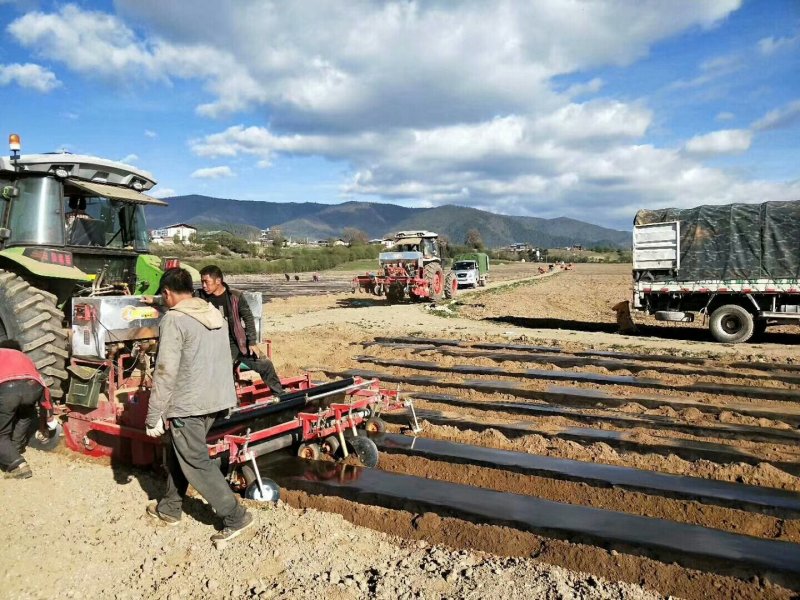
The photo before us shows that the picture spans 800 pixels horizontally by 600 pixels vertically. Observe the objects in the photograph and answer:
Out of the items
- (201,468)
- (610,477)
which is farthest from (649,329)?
(201,468)

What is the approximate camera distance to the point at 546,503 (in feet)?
13.6

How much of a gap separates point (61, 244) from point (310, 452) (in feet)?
10.8

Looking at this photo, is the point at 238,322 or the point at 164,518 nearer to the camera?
the point at 164,518

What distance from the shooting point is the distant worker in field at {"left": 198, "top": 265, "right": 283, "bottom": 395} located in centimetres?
524

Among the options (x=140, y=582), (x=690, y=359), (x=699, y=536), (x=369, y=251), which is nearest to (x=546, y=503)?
(x=699, y=536)

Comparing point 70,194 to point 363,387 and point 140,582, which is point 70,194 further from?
point 140,582

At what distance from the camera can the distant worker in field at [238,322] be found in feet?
17.2

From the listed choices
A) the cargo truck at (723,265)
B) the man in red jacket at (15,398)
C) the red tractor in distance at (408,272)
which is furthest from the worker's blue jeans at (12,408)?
the red tractor in distance at (408,272)

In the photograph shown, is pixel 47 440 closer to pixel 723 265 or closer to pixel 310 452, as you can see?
pixel 310 452

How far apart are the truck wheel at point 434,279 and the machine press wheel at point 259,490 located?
15085mm

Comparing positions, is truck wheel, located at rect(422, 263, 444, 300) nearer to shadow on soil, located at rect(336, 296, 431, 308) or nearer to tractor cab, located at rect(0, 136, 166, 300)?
shadow on soil, located at rect(336, 296, 431, 308)

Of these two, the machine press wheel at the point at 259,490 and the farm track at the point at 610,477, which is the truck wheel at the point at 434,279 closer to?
the farm track at the point at 610,477

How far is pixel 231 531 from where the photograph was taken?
3.54m

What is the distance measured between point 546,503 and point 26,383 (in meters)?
4.15
